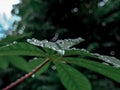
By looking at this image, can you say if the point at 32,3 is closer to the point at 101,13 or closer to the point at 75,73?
the point at 101,13

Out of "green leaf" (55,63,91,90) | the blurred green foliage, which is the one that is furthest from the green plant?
the blurred green foliage

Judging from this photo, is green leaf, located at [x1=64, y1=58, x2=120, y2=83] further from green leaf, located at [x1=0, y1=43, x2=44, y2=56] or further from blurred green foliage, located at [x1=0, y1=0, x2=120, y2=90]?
blurred green foliage, located at [x1=0, y1=0, x2=120, y2=90]

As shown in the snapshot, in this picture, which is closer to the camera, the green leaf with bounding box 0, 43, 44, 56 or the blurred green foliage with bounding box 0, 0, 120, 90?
the green leaf with bounding box 0, 43, 44, 56

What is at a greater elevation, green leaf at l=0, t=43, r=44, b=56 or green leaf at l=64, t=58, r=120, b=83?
green leaf at l=0, t=43, r=44, b=56

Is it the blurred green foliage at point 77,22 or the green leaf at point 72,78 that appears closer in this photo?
the green leaf at point 72,78

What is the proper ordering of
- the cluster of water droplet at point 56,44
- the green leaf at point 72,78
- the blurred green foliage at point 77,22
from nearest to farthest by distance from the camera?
the cluster of water droplet at point 56,44
the green leaf at point 72,78
the blurred green foliage at point 77,22

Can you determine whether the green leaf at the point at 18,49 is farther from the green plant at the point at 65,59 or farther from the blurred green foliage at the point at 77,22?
the blurred green foliage at the point at 77,22

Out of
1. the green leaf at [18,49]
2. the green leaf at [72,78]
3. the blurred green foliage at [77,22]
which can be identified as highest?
the blurred green foliage at [77,22]

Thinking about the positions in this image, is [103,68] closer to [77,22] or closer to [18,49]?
[18,49]

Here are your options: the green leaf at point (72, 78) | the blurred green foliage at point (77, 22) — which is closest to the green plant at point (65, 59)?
the green leaf at point (72, 78)

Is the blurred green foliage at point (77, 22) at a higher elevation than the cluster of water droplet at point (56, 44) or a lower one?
higher
